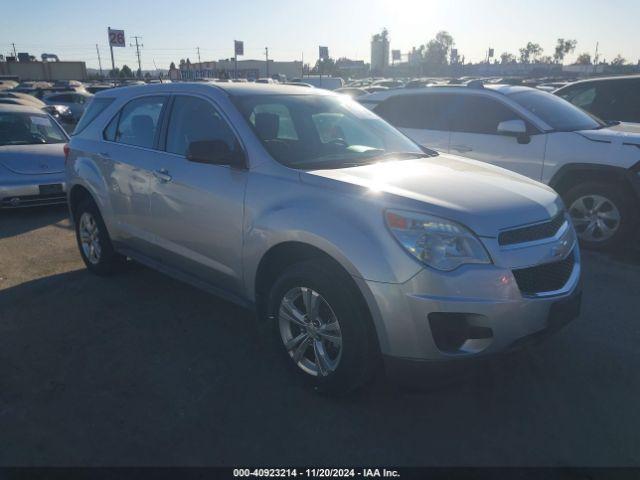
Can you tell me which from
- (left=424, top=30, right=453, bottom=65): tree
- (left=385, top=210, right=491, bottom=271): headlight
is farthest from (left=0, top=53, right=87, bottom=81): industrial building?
(left=385, top=210, right=491, bottom=271): headlight

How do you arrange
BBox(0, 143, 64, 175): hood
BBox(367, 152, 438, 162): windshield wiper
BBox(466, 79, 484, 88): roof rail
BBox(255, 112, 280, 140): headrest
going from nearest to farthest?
BBox(255, 112, 280, 140): headrest → BBox(367, 152, 438, 162): windshield wiper → BBox(466, 79, 484, 88): roof rail → BBox(0, 143, 64, 175): hood

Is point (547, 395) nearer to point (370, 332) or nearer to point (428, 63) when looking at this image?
point (370, 332)

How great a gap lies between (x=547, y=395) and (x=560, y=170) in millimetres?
3559

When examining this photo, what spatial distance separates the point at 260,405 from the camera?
3.03m

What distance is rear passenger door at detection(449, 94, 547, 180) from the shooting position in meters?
6.05

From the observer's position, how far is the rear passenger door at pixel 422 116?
689cm

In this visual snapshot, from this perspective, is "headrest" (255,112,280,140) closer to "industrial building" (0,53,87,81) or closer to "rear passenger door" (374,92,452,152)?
"rear passenger door" (374,92,452,152)

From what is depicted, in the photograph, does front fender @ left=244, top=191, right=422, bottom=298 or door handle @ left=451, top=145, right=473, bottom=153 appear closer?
front fender @ left=244, top=191, right=422, bottom=298

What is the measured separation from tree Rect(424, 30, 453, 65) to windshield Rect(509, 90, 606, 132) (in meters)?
97.1

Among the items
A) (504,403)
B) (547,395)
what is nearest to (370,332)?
(504,403)

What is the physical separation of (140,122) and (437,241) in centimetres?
299

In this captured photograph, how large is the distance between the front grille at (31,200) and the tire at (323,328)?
576cm

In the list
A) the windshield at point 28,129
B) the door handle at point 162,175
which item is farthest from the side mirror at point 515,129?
the windshield at point 28,129

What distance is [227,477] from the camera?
8.14 ft
